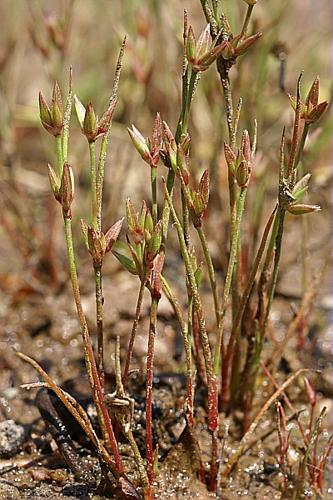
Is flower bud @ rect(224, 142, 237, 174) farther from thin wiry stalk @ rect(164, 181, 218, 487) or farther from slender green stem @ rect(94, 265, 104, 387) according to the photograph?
slender green stem @ rect(94, 265, 104, 387)

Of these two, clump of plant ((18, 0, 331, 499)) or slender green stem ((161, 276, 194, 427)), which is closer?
clump of plant ((18, 0, 331, 499))

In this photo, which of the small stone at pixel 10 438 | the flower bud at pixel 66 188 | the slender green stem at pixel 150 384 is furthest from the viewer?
the small stone at pixel 10 438

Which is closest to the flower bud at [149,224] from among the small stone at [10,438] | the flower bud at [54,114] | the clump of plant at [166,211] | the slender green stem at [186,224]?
the clump of plant at [166,211]

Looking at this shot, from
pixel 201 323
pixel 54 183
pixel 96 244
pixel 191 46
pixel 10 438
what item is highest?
pixel 191 46

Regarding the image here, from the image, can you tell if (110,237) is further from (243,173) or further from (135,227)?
(243,173)

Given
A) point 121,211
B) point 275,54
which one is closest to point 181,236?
point 275,54

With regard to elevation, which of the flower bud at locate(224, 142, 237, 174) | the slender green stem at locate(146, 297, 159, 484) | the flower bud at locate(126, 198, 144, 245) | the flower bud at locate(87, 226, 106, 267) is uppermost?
the flower bud at locate(224, 142, 237, 174)

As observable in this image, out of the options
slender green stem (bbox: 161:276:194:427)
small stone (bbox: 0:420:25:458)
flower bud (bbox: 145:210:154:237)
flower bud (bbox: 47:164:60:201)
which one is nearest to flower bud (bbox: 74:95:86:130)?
flower bud (bbox: 47:164:60:201)

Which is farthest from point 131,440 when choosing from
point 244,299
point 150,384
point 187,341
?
point 244,299

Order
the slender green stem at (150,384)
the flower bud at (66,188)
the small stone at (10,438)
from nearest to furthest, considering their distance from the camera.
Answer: the flower bud at (66,188) < the slender green stem at (150,384) < the small stone at (10,438)

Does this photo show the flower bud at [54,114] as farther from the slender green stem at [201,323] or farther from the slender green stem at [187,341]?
the slender green stem at [187,341]
